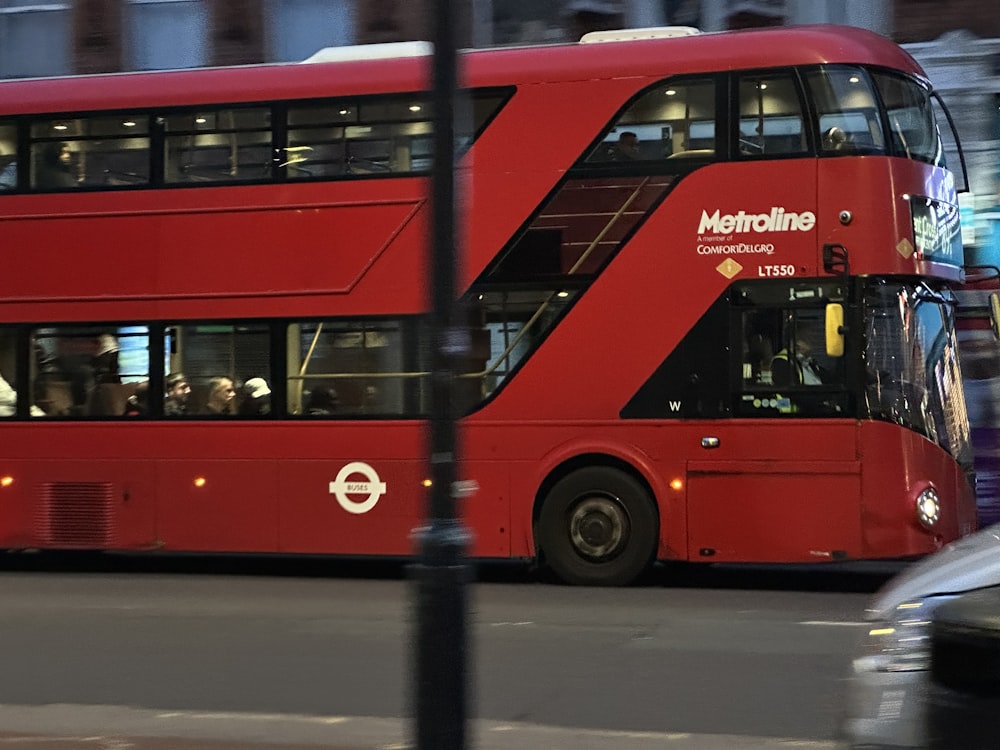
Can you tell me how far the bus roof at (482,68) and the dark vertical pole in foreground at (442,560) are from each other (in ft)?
21.9

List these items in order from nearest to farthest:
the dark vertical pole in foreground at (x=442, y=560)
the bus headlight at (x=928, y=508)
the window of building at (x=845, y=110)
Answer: the dark vertical pole in foreground at (x=442, y=560) → the bus headlight at (x=928, y=508) → the window of building at (x=845, y=110)

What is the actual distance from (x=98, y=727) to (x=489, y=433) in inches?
231

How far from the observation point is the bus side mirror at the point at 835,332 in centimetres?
1152

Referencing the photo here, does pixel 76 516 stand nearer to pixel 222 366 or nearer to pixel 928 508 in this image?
pixel 222 366

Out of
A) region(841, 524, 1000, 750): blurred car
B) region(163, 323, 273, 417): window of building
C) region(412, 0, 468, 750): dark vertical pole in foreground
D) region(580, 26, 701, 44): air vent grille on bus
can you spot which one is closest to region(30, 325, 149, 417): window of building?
region(163, 323, 273, 417): window of building

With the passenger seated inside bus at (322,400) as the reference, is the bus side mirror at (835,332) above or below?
above

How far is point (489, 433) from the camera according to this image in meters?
12.6

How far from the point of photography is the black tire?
40.2ft

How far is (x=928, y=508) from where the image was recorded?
11.4m

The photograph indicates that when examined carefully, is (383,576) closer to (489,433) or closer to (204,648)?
(489,433)

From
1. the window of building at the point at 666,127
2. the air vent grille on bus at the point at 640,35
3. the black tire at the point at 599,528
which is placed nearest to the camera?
the window of building at the point at 666,127

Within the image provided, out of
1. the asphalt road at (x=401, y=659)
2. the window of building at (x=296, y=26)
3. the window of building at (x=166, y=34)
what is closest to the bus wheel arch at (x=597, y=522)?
the asphalt road at (x=401, y=659)

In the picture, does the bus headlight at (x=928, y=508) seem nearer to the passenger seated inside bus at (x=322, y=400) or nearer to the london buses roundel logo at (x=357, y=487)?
the london buses roundel logo at (x=357, y=487)

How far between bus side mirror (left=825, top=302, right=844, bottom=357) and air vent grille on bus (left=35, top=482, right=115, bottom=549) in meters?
6.67
